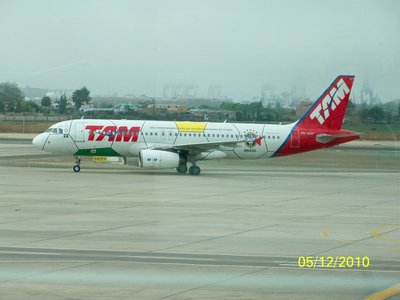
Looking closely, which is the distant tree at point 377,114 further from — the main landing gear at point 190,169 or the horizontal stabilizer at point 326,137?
the horizontal stabilizer at point 326,137

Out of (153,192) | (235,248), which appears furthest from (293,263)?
(153,192)

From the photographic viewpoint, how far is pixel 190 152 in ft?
116

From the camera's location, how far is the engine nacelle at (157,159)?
3366cm

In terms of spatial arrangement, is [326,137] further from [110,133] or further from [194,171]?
[110,133]

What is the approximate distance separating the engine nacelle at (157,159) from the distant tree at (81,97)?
11.1ft

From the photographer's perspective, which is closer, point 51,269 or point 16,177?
point 51,269

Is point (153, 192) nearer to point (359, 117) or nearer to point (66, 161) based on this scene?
point (359, 117)

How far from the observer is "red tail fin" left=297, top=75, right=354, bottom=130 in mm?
35441

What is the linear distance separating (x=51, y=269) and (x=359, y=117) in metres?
17.4

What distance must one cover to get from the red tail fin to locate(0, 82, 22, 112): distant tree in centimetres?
1305

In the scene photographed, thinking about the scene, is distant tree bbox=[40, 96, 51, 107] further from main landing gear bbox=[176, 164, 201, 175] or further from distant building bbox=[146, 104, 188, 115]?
main landing gear bbox=[176, 164, 201, 175]

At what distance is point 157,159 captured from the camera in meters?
33.7

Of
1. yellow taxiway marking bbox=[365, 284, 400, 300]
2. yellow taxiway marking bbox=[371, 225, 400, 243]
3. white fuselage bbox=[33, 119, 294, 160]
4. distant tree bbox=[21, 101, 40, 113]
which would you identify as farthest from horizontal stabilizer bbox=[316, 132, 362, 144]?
yellow taxiway marking bbox=[365, 284, 400, 300]
